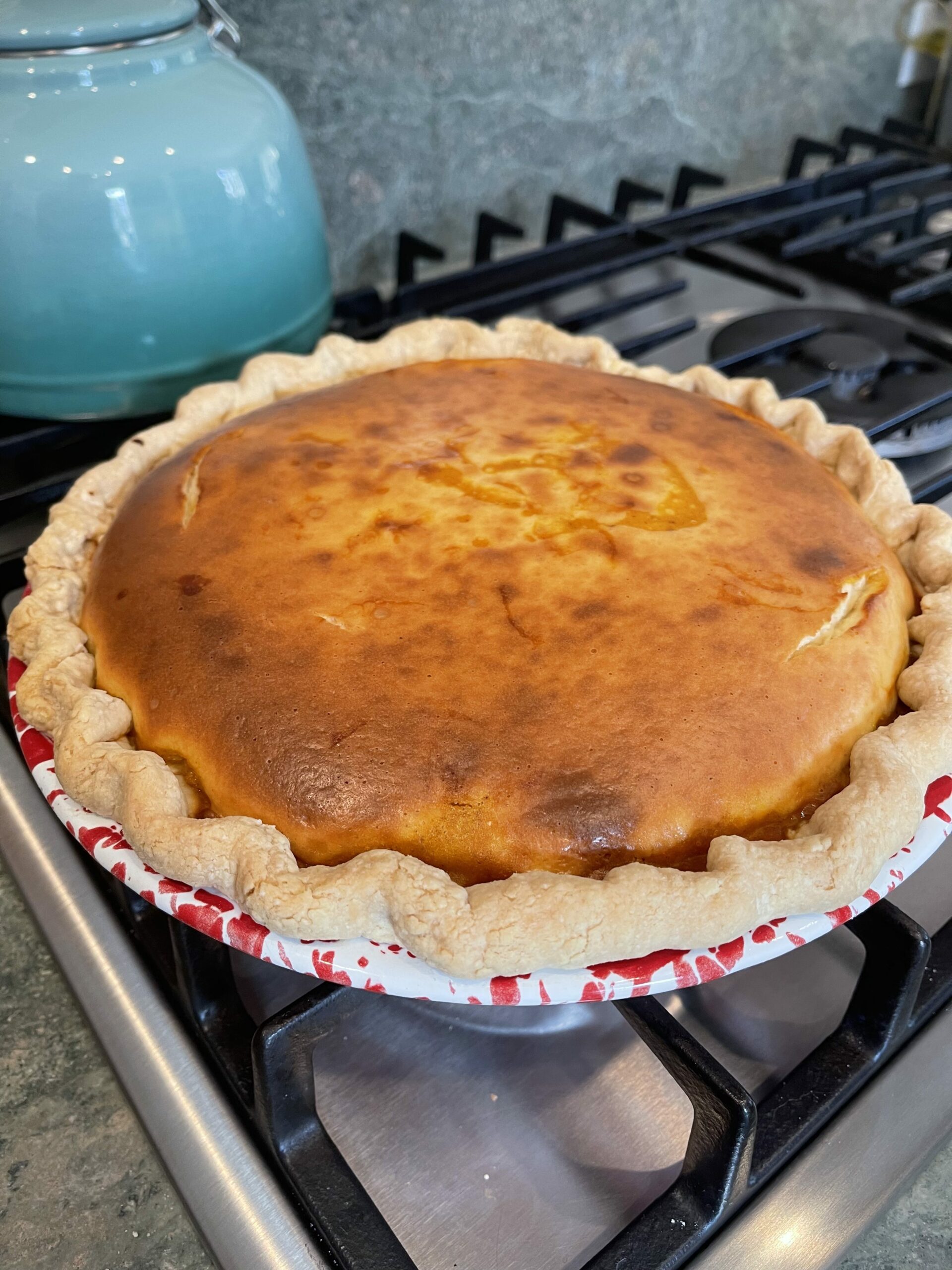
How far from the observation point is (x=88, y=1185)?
2.04 ft

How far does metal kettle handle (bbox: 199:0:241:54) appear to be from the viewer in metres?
1.09

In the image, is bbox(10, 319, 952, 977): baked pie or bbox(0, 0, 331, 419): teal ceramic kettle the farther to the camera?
bbox(0, 0, 331, 419): teal ceramic kettle

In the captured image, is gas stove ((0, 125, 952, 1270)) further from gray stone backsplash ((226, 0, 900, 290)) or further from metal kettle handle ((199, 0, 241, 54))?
gray stone backsplash ((226, 0, 900, 290))

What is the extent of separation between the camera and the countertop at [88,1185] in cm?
60

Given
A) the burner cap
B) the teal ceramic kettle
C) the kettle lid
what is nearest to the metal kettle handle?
the teal ceramic kettle

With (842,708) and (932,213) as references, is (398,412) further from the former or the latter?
(932,213)

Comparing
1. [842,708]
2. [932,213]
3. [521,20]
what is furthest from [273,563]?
[932,213]

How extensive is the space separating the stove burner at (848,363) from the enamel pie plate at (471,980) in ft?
2.53

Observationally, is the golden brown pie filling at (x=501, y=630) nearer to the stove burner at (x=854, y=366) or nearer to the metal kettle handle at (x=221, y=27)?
the stove burner at (x=854, y=366)

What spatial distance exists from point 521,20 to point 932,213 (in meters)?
0.69

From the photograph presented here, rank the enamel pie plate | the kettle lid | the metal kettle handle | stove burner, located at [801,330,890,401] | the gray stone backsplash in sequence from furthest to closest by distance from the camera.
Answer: the gray stone backsplash, stove burner, located at [801,330,890,401], the metal kettle handle, the kettle lid, the enamel pie plate

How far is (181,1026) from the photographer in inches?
26.8

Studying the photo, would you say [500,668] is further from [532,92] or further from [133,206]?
[532,92]

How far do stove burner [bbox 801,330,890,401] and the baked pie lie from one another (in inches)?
13.9
